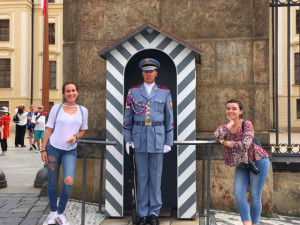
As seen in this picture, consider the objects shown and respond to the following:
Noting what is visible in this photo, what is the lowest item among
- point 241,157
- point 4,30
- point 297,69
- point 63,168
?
point 63,168

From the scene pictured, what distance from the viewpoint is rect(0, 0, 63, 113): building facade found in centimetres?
3189

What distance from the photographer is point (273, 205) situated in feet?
18.9

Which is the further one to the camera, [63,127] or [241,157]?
[63,127]

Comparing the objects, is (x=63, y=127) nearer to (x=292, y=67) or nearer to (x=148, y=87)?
(x=148, y=87)

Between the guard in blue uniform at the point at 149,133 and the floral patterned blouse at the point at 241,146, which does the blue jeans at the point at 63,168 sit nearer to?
the guard in blue uniform at the point at 149,133

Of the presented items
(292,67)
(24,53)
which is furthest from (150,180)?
(24,53)

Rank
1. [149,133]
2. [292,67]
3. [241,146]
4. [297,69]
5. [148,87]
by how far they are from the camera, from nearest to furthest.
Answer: [241,146] → [149,133] → [148,87] → [292,67] → [297,69]

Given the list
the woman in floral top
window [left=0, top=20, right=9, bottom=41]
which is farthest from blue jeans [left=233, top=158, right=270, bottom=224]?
window [left=0, top=20, right=9, bottom=41]

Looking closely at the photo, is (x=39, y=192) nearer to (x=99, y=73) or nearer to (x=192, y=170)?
(x=99, y=73)

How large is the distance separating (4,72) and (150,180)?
1174 inches

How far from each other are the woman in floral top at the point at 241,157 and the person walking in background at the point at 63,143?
61.4 inches

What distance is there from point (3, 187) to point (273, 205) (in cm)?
447

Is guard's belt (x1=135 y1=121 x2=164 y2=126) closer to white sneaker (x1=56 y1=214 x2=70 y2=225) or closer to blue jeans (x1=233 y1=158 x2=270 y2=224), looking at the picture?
blue jeans (x1=233 y1=158 x2=270 y2=224)

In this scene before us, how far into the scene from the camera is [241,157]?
4.29 m
